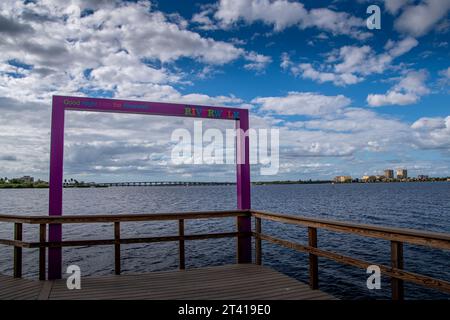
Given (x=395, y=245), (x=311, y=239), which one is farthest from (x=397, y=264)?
(x=311, y=239)

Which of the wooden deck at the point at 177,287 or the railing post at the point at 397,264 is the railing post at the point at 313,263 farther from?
the railing post at the point at 397,264

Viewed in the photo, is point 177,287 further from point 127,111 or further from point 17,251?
point 127,111

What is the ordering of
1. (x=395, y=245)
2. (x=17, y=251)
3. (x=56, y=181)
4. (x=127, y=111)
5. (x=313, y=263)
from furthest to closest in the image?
(x=127, y=111) → (x=56, y=181) → (x=17, y=251) → (x=313, y=263) → (x=395, y=245)

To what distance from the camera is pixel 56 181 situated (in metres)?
6.18

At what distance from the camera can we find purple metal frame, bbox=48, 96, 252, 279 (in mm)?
6109

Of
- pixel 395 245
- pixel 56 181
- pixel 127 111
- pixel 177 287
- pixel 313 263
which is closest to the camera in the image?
pixel 395 245

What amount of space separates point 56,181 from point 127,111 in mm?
1862

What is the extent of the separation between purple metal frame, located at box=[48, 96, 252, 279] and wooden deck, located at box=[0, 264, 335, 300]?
0.75 meters

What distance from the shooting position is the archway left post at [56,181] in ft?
19.7
